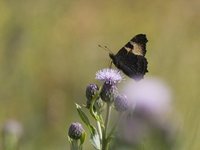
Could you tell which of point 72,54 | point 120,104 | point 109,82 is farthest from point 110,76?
point 72,54

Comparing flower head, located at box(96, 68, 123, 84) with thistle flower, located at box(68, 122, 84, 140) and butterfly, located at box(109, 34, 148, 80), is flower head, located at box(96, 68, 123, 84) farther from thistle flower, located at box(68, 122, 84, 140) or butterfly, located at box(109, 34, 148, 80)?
thistle flower, located at box(68, 122, 84, 140)

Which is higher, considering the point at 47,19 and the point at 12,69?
the point at 47,19

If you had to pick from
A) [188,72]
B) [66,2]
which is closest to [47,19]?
[66,2]

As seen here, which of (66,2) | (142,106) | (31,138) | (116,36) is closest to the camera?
(142,106)

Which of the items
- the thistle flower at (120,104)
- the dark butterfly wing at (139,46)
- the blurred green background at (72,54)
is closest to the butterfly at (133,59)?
the dark butterfly wing at (139,46)

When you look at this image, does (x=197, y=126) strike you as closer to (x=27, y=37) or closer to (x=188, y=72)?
(x=27, y=37)

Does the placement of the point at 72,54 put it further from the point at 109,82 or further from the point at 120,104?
the point at 120,104
